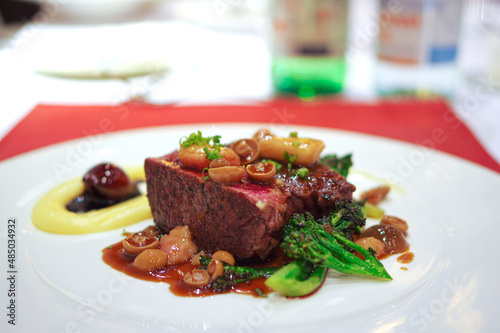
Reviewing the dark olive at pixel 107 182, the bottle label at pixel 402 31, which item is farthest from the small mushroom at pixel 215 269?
the bottle label at pixel 402 31

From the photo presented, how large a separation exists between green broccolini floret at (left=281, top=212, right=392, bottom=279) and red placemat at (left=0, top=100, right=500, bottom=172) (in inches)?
84.5

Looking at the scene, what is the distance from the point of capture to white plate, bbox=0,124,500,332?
7.91 ft

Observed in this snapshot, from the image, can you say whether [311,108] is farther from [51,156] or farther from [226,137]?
[51,156]

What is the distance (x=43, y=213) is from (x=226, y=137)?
6.11ft

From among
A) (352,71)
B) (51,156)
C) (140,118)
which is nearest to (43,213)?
(51,156)

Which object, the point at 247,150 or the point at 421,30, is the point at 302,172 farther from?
the point at 421,30

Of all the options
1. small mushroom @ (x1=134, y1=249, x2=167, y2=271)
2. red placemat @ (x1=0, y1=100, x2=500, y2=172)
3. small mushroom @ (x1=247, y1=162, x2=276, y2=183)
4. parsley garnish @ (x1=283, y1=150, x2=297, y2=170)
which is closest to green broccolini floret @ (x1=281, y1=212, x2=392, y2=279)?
small mushroom @ (x1=247, y1=162, x2=276, y2=183)

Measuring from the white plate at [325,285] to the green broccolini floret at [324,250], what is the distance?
8 cm

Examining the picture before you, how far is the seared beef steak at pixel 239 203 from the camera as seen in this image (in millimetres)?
2938

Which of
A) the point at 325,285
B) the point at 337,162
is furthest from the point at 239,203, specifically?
the point at 337,162

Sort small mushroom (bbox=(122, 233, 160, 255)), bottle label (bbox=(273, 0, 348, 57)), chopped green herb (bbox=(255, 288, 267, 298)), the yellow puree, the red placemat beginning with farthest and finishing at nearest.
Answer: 1. bottle label (bbox=(273, 0, 348, 57))
2. the red placemat
3. the yellow puree
4. small mushroom (bbox=(122, 233, 160, 255))
5. chopped green herb (bbox=(255, 288, 267, 298))

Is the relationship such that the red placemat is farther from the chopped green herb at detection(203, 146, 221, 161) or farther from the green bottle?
the chopped green herb at detection(203, 146, 221, 161)

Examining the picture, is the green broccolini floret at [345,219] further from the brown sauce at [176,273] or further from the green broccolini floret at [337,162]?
the green broccolini floret at [337,162]

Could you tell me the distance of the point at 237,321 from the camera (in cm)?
246
